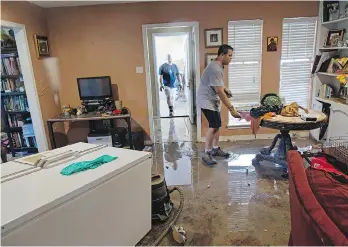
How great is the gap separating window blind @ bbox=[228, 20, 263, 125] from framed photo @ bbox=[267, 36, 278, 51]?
12 cm

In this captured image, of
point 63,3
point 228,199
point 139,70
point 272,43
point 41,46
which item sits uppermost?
point 63,3

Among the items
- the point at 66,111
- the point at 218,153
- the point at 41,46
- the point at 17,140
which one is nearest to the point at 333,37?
the point at 218,153

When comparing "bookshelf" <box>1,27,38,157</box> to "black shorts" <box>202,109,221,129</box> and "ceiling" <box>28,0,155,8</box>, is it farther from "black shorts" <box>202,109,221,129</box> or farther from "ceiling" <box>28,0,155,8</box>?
"black shorts" <box>202,109,221,129</box>

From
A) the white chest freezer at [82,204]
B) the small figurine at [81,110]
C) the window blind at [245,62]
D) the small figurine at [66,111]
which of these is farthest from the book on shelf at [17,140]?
the window blind at [245,62]

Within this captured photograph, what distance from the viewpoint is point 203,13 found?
374 cm

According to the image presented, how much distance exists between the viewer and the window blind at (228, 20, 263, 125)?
3.79 m

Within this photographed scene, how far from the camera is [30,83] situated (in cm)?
343

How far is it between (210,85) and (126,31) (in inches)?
66.9

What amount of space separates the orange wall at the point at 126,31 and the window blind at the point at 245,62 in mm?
91

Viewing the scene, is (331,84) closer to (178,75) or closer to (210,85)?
(210,85)

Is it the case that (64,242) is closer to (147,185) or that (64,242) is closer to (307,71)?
(147,185)

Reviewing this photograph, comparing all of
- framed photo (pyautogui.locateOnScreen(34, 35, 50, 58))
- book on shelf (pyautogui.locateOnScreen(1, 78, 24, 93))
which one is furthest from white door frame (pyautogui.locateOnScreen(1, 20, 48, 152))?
book on shelf (pyautogui.locateOnScreen(1, 78, 24, 93))

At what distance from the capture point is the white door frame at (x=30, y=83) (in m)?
3.25

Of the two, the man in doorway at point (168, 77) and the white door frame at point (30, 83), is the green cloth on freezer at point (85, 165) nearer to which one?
the white door frame at point (30, 83)
